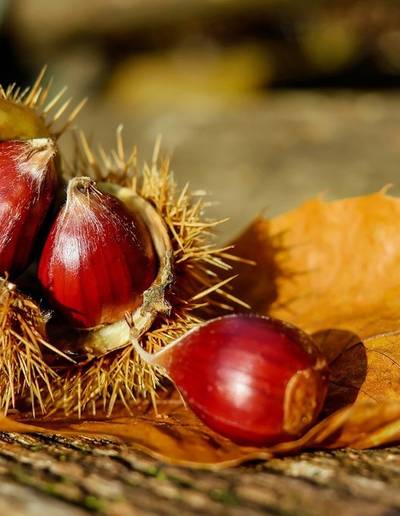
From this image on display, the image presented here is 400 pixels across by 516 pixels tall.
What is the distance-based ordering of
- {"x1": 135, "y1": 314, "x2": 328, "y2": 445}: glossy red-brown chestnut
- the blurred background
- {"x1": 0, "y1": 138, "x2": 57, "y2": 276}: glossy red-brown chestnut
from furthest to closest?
the blurred background → {"x1": 0, "y1": 138, "x2": 57, "y2": 276}: glossy red-brown chestnut → {"x1": 135, "y1": 314, "x2": 328, "y2": 445}: glossy red-brown chestnut

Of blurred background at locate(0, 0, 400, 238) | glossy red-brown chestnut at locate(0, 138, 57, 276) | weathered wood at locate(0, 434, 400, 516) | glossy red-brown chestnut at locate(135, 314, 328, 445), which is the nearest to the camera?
weathered wood at locate(0, 434, 400, 516)

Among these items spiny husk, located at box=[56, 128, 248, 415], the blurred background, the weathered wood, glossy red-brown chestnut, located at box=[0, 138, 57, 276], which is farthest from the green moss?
the blurred background

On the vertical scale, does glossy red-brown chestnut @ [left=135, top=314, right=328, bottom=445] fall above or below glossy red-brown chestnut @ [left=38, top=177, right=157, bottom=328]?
below

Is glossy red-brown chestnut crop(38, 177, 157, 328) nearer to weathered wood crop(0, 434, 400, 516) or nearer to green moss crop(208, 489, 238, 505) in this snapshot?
weathered wood crop(0, 434, 400, 516)

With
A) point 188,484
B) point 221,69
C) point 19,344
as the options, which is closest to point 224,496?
point 188,484

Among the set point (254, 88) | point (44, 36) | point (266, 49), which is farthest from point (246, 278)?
point (44, 36)

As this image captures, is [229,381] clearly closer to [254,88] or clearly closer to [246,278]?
[246,278]

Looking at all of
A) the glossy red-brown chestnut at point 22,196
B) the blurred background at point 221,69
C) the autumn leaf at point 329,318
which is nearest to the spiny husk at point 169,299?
the autumn leaf at point 329,318

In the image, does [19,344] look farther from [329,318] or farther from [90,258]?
[329,318]
